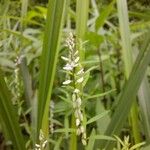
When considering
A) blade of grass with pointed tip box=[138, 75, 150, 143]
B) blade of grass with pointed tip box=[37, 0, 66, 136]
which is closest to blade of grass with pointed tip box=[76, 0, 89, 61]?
blade of grass with pointed tip box=[37, 0, 66, 136]

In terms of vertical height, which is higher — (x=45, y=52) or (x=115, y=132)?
(x=45, y=52)

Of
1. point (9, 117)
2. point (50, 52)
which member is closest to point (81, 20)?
point (50, 52)

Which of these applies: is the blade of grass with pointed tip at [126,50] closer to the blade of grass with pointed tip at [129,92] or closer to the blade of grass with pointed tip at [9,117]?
the blade of grass with pointed tip at [129,92]

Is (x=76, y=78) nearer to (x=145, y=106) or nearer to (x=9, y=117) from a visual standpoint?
(x=9, y=117)

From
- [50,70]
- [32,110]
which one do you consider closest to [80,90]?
[50,70]

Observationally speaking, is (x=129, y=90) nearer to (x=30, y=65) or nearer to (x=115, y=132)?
(x=115, y=132)

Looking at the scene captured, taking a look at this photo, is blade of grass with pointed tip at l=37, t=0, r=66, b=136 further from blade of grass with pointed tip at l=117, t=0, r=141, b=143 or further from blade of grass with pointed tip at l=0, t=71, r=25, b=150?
blade of grass with pointed tip at l=117, t=0, r=141, b=143

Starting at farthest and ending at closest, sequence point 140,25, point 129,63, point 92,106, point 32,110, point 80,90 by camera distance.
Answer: point 140,25
point 92,106
point 32,110
point 129,63
point 80,90
